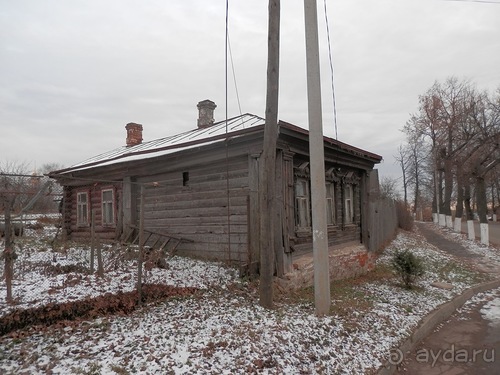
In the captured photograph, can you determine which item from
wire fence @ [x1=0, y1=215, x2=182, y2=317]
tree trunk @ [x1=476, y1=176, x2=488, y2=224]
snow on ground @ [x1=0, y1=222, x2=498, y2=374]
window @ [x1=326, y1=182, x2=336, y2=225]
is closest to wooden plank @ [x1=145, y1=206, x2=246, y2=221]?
wire fence @ [x1=0, y1=215, x2=182, y2=317]

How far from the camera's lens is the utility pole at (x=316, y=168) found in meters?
5.82

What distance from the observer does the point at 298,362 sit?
422 centimetres

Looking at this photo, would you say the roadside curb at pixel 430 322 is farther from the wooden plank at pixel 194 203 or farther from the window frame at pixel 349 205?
the wooden plank at pixel 194 203

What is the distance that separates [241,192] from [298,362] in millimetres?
4654

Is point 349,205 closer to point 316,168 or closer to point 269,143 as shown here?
point 316,168

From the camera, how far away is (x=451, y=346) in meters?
5.61

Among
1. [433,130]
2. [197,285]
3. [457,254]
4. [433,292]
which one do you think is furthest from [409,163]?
[197,285]

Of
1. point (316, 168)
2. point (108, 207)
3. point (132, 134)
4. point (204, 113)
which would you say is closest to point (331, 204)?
point (316, 168)

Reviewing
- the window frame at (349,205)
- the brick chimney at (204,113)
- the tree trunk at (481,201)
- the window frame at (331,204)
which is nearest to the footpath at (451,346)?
the window frame at (331,204)

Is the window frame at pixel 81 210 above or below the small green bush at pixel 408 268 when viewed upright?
above

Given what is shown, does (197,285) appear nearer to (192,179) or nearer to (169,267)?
(169,267)

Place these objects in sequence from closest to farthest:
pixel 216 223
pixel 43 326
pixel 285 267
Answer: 1. pixel 43 326
2. pixel 285 267
3. pixel 216 223

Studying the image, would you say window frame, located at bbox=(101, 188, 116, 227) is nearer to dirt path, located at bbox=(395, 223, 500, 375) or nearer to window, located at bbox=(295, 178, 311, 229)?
window, located at bbox=(295, 178, 311, 229)

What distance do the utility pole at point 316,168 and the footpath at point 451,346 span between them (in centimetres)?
137
